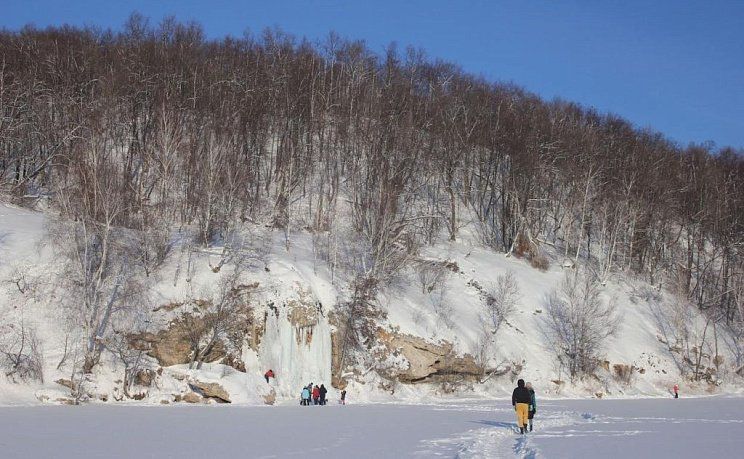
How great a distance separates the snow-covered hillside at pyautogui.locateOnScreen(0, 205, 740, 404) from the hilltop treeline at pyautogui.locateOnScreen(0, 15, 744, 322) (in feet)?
11.9

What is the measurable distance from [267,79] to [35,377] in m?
34.4

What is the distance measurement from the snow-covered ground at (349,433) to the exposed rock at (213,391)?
2.29 m

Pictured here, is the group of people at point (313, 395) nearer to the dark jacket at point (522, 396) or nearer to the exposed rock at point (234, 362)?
the exposed rock at point (234, 362)

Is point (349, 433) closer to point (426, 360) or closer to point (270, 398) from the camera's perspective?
point (270, 398)

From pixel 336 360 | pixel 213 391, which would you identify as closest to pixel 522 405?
pixel 213 391

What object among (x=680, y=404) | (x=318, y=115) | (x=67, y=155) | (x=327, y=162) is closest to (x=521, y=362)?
(x=680, y=404)

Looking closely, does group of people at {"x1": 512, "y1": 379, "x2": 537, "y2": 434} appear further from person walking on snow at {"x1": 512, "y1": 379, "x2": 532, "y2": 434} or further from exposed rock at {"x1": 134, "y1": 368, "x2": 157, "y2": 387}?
exposed rock at {"x1": 134, "y1": 368, "x2": 157, "y2": 387}

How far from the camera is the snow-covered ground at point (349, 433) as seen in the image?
43.0 feet

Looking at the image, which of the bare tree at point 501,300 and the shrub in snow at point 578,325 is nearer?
the shrub in snow at point 578,325

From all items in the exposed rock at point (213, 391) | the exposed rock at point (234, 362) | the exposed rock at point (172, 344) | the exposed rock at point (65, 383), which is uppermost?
the exposed rock at point (172, 344)

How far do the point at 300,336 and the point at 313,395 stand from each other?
3840mm

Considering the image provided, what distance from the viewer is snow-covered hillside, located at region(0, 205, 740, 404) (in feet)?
93.3

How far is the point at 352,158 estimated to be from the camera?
171 feet

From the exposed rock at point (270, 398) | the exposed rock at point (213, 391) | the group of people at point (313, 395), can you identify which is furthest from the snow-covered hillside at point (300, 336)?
the group of people at point (313, 395)
